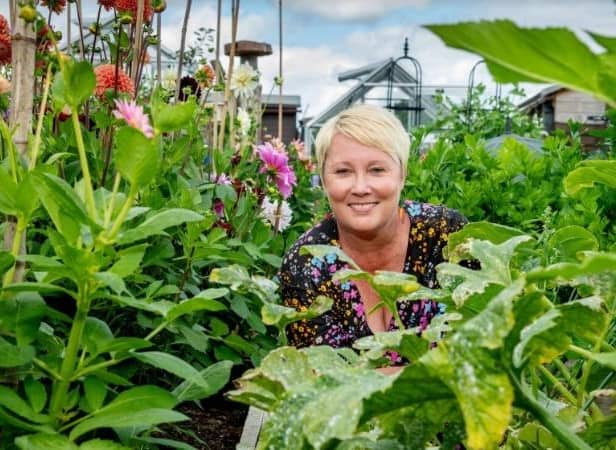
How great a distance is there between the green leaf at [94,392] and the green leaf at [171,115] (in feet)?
1.72

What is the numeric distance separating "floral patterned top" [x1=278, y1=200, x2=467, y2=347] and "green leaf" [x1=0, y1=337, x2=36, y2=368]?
5.68ft

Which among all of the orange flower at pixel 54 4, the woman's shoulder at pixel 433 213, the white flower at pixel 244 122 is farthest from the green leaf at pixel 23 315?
the white flower at pixel 244 122

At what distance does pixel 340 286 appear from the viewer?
3.39 meters

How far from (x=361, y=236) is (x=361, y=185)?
0.21 metres

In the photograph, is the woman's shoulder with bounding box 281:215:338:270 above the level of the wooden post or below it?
below

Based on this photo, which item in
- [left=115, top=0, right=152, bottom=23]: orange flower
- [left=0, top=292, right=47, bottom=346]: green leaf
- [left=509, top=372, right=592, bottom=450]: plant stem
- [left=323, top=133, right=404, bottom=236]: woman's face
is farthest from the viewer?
[left=323, top=133, right=404, bottom=236]: woman's face

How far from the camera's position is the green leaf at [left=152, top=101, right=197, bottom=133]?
1.33m

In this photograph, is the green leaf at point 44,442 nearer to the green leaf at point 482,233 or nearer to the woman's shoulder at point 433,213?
the green leaf at point 482,233

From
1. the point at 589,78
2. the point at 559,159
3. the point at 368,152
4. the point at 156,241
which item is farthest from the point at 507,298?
the point at 559,159

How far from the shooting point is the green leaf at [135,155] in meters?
1.27

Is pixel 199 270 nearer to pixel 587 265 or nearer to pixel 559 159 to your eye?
pixel 559 159

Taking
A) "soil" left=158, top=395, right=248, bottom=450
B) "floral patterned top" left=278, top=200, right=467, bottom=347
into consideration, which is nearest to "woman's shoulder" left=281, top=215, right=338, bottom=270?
"floral patterned top" left=278, top=200, right=467, bottom=347

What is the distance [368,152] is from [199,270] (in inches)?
31.0

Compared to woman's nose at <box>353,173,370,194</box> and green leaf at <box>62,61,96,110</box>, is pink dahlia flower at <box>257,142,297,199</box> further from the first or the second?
green leaf at <box>62,61,96,110</box>
